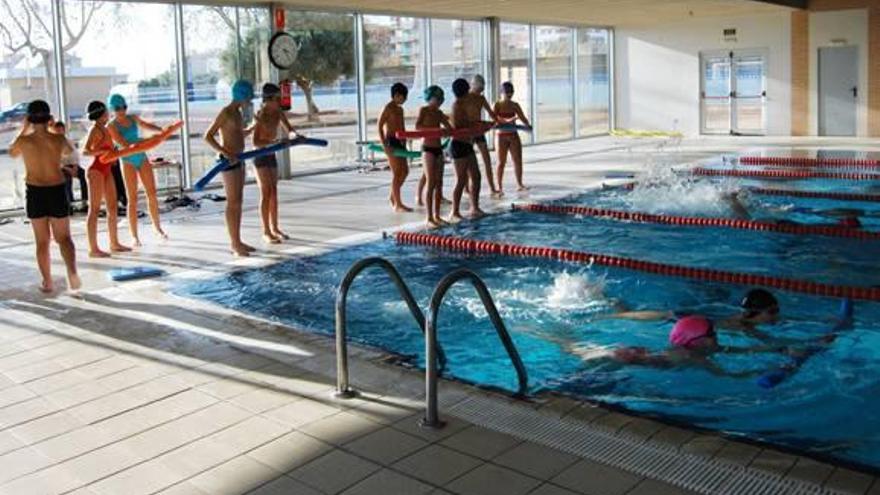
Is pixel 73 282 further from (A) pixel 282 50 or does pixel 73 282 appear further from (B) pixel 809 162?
(B) pixel 809 162

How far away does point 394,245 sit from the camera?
27.1ft

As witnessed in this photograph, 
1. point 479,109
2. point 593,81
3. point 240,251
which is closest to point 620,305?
point 240,251

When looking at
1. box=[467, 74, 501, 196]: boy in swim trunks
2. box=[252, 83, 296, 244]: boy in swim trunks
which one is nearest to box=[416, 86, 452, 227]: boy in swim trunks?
box=[467, 74, 501, 196]: boy in swim trunks

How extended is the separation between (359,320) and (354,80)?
11254 millimetres

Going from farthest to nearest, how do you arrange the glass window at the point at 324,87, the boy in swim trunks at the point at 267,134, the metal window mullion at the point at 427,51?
1. the metal window mullion at the point at 427,51
2. the glass window at the point at 324,87
3. the boy in swim trunks at the point at 267,134

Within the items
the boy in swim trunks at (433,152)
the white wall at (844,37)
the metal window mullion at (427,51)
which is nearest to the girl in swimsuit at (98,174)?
the boy in swim trunks at (433,152)

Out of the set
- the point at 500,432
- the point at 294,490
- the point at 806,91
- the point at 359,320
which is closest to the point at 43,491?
the point at 294,490

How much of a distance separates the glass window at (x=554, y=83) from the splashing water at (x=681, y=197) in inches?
394

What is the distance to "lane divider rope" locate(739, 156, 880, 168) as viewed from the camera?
13.6 m

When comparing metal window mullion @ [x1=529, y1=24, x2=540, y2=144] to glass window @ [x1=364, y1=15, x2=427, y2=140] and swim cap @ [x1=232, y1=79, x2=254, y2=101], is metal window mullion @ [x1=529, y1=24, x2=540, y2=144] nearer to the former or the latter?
glass window @ [x1=364, y1=15, x2=427, y2=140]

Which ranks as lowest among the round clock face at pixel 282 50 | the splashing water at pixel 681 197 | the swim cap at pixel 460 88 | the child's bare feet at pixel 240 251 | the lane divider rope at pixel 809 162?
the child's bare feet at pixel 240 251

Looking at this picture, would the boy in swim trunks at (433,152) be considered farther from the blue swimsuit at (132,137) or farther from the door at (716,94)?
the door at (716,94)

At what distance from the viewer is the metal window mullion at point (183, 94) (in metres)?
13.1

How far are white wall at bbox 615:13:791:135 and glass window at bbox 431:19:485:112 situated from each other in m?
5.49
